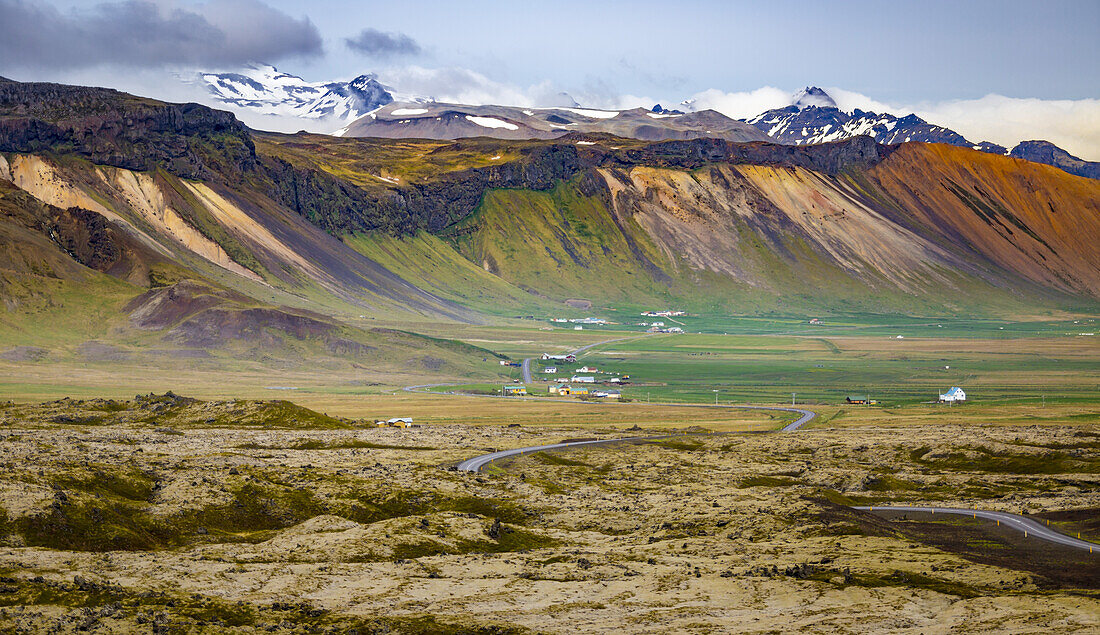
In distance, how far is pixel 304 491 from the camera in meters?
78.2

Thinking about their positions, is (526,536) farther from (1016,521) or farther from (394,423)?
(394,423)

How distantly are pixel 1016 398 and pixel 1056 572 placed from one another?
13447 cm

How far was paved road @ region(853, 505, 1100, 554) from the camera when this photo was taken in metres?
67.1

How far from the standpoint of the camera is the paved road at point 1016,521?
67.1m

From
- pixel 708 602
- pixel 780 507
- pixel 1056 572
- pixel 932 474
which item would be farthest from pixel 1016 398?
pixel 708 602

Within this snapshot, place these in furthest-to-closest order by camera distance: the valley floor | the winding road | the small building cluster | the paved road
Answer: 1. the small building cluster
2. the winding road
3. the paved road
4. the valley floor

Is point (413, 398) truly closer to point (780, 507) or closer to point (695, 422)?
point (695, 422)

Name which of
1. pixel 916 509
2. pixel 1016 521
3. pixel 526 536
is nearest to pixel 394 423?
pixel 526 536

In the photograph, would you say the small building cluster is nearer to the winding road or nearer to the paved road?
the winding road

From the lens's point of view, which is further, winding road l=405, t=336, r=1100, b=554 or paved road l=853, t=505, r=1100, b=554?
winding road l=405, t=336, r=1100, b=554

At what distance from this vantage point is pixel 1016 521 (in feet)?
246

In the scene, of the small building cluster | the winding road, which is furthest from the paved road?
the small building cluster

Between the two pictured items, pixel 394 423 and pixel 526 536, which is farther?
pixel 394 423

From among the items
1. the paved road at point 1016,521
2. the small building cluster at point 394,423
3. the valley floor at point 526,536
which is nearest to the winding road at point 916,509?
the paved road at point 1016,521
